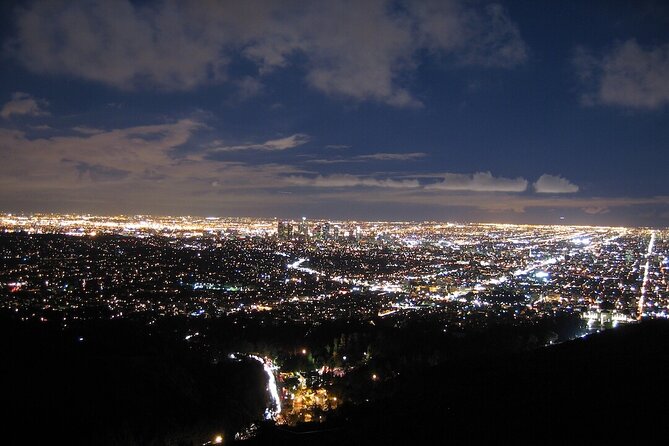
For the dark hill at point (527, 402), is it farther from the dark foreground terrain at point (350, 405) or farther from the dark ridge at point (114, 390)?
the dark ridge at point (114, 390)

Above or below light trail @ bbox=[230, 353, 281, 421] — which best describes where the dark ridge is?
above

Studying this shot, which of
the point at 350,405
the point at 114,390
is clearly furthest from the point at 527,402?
the point at 114,390

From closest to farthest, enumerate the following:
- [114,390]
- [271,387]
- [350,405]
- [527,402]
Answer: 1. [527,402]
2. [114,390]
3. [350,405]
4. [271,387]

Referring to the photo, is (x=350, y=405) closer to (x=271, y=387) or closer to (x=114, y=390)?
(x=271, y=387)

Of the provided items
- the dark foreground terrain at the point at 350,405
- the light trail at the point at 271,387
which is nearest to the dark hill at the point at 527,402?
the dark foreground terrain at the point at 350,405

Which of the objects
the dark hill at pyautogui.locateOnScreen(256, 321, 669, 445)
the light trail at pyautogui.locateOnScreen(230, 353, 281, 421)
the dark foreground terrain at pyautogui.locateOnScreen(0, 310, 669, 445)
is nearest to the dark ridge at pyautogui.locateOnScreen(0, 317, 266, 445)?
the dark foreground terrain at pyautogui.locateOnScreen(0, 310, 669, 445)

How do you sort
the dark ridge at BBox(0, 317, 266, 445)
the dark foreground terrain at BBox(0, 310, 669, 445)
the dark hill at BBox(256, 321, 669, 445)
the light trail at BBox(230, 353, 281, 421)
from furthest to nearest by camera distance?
the light trail at BBox(230, 353, 281, 421) < the dark ridge at BBox(0, 317, 266, 445) < the dark foreground terrain at BBox(0, 310, 669, 445) < the dark hill at BBox(256, 321, 669, 445)

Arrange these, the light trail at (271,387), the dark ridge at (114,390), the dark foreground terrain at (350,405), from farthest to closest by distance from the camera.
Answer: the light trail at (271,387)
the dark ridge at (114,390)
the dark foreground terrain at (350,405)

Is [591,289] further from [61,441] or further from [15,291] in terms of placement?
[15,291]

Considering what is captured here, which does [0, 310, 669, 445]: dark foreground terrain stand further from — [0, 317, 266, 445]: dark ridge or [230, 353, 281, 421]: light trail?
[230, 353, 281, 421]: light trail
